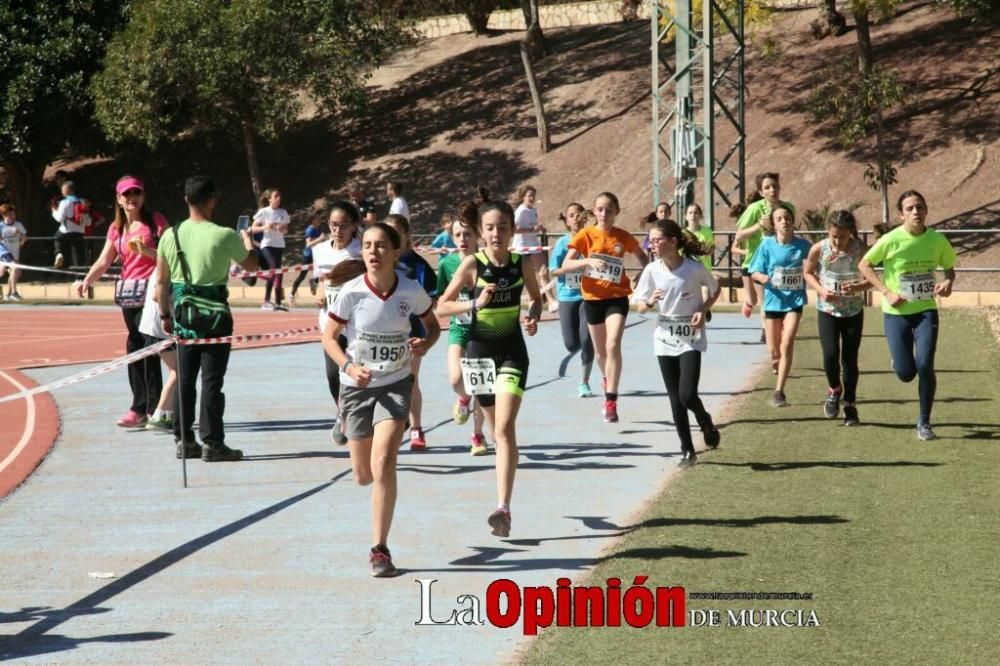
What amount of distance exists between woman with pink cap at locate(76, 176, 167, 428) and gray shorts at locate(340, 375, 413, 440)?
15.7 feet

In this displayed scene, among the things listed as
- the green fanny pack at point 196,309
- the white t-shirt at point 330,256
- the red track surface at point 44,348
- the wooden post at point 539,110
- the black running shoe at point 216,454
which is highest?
the wooden post at point 539,110

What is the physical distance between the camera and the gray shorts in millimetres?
7926

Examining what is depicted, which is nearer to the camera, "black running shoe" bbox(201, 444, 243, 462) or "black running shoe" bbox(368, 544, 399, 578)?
"black running shoe" bbox(368, 544, 399, 578)

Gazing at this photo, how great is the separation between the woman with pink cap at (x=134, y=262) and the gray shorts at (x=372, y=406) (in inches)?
189

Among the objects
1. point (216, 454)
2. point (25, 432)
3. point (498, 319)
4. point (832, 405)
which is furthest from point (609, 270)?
point (25, 432)

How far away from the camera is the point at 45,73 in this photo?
43.0 m

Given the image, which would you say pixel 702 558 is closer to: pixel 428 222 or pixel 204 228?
pixel 204 228

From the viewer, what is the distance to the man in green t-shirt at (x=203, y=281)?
11.4 metres

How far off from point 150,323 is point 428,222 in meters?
31.5

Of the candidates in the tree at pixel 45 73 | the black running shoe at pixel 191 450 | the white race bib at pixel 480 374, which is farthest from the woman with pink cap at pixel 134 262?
the tree at pixel 45 73

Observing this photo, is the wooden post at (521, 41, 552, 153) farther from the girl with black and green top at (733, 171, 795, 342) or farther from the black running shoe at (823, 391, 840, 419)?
the black running shoe at (823, 391, 840, 419)

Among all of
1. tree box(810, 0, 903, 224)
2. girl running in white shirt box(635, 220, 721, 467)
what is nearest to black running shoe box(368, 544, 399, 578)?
girl running in white shirt box(635, 220, 721, 467)

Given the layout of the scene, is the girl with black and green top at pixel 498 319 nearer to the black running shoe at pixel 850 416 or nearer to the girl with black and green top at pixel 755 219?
the black running shoe at pixel 850 416

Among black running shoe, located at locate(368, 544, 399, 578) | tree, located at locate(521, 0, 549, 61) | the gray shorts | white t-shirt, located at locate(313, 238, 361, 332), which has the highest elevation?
tree, located at locate(521, 0, 549, 61)
